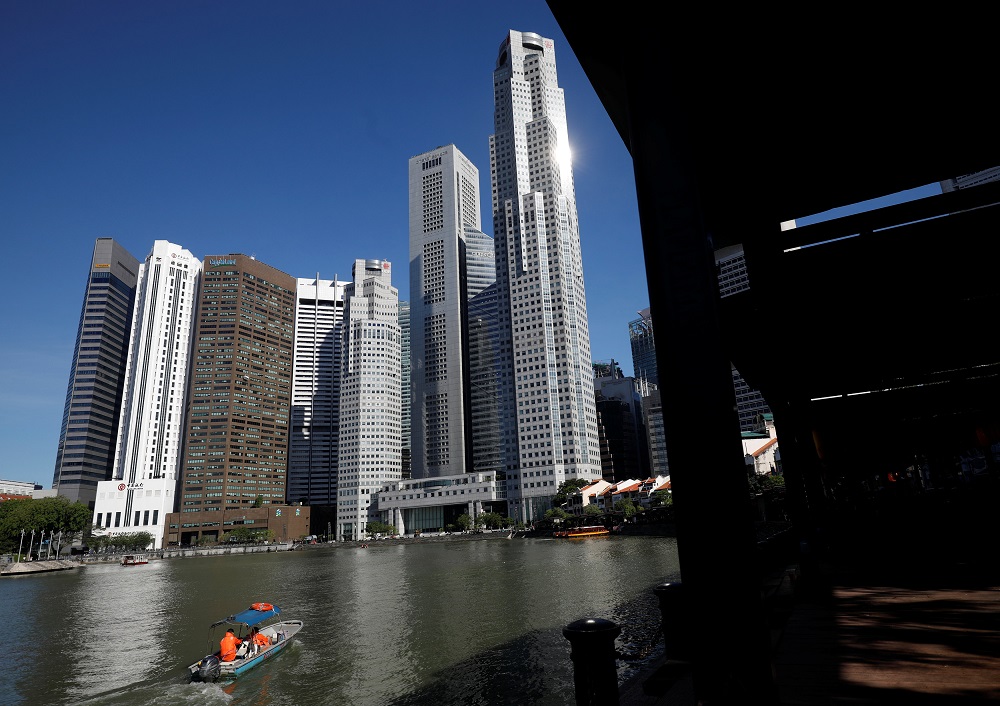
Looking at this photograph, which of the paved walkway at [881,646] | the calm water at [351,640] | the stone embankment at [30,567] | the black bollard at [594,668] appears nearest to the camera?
the black bollard at [594,668]

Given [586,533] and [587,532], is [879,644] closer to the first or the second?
[586,533]

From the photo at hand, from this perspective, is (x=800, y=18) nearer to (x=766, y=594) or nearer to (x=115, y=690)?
(x=766, y=594)

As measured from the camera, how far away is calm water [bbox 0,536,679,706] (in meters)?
18.6

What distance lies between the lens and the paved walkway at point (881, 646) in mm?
5902

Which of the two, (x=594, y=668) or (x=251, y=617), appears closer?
(x=594, y=668)

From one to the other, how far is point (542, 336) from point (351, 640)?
5923 inches

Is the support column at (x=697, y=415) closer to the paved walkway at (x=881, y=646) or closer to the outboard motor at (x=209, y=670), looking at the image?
the paved walkway at (x=881, y=646)

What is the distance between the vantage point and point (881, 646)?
7605 mm

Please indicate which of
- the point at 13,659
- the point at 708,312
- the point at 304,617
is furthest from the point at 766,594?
the point at 13,659

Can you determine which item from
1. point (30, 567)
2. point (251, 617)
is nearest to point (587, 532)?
point (251, 617)

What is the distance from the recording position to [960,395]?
27.0 m

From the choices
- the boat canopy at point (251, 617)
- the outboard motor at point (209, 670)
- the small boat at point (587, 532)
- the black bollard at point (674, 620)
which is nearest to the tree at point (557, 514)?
the small boat at point (587, 532)

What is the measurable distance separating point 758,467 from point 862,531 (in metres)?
82.5

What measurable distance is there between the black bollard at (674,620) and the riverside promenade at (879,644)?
230 millimetres
